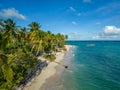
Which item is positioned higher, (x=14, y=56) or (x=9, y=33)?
(x=9, y=33)

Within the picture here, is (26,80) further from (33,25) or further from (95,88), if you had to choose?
(33,25)

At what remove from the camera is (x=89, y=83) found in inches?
1192

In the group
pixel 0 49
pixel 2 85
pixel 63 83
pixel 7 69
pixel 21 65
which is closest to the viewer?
pixel 7 69

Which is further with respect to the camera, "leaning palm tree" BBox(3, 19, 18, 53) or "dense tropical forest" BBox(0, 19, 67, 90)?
"leaning palm tree" BBox(3, 19, 18, 53)

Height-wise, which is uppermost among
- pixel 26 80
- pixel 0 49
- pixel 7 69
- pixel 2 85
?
pixel 0 49

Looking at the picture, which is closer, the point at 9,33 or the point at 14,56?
the point at 9,33

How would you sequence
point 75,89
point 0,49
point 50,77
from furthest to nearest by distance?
point 50,77, point 75,89, point 0,49

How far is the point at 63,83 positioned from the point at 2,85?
14.2m

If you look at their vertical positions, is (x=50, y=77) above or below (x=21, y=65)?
below

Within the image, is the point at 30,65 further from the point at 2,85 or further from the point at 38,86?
the point at 2,85

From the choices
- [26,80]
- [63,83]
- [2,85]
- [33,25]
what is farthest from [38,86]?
[33,25]

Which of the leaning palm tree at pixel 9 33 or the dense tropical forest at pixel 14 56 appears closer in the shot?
the dense tropical forest at pixel 14 56

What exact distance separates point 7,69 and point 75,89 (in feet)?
56.2

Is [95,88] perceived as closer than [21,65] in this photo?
No
